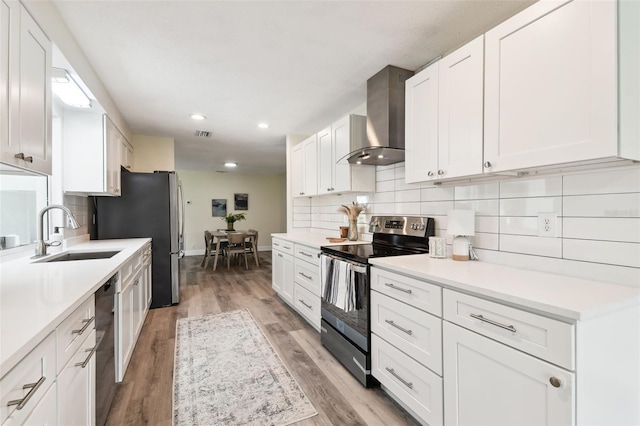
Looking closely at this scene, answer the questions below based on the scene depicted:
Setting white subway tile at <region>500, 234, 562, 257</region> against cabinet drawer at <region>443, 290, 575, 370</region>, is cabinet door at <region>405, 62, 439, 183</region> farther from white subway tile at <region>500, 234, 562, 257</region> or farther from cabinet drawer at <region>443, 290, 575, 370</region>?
cabinet drawer at <region>443, 290, 575, 370</region>

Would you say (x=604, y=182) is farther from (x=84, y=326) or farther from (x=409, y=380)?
(x=84, y=326)

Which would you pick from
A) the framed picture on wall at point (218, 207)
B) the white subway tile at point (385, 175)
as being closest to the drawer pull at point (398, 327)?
the white subway tile at point (385, 175)

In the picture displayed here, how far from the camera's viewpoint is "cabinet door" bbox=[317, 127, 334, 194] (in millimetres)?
3248

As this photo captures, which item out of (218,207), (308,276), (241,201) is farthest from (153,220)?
(241,201)

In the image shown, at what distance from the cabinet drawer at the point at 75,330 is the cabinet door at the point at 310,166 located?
8.46 ft

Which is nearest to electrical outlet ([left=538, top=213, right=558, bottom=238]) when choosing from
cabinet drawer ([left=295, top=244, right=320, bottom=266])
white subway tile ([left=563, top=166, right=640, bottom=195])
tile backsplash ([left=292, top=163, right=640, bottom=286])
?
tile backsplash ([left=292, top=163, right=640, bottom=286])

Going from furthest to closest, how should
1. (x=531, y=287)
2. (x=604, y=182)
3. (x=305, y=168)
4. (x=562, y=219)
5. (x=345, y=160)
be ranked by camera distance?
1. (x=305, y=168)
2. (x=345, y=160)
3. (x=562, y=219)
4. (x=604, y=182)
5. (x=531, y=287)

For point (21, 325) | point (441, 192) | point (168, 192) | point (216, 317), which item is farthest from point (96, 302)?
point (168, 192)

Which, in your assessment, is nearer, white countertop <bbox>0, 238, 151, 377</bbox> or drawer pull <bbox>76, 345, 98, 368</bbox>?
white countertop <bbox>0, 238, 151, 377</bbox>

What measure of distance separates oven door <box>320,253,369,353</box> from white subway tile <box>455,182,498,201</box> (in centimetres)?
81

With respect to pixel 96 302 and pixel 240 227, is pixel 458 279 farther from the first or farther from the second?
pixel 240 227

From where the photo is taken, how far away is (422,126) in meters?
1.95

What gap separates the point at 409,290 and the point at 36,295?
5.52 feet

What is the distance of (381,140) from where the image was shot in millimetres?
2354
